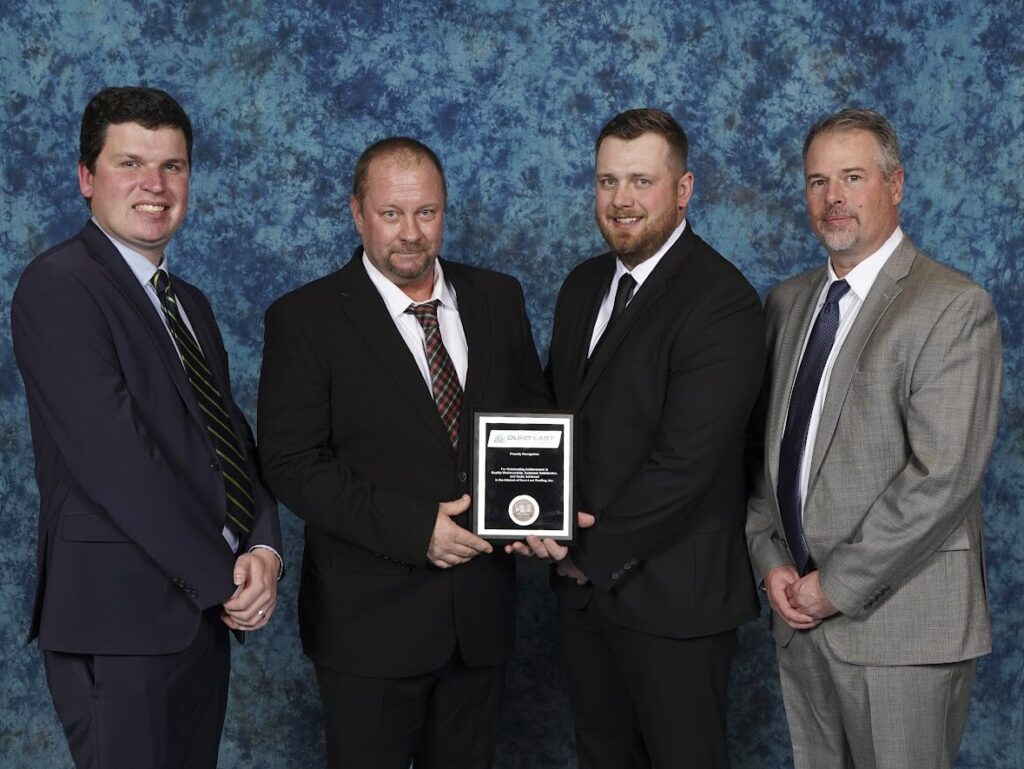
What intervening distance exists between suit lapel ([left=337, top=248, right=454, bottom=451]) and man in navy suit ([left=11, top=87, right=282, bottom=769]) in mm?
425

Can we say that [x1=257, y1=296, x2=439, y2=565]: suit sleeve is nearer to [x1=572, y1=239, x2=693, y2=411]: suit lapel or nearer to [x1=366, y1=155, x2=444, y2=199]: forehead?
[x1=366, y1=155, x2=444, y2=199]: forehead

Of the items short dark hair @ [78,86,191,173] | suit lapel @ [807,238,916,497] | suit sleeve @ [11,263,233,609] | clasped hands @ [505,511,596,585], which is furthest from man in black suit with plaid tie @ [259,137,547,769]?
suit lapel @ [807,238,916,497]

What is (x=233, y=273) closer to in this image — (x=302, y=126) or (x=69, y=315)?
(x=302, y=126)

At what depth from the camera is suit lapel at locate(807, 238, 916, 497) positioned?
2.60 m

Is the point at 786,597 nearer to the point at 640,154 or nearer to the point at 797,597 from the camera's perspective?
the point at 797,597

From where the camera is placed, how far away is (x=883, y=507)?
8.28 ft

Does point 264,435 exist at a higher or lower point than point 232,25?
lower

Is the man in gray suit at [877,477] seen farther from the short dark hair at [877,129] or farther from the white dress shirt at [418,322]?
the white dress shirt at [418,322]

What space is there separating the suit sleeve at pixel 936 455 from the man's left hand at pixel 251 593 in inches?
50.1

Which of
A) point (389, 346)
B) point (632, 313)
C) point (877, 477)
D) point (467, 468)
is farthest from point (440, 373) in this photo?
point (877, 477)

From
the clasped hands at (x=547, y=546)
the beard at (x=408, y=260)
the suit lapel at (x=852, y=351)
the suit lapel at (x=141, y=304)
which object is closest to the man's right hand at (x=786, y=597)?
the suit lapel at (x=852, y=351)

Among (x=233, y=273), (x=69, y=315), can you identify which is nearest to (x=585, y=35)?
(x=233, y=273)

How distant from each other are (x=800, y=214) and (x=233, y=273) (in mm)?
1907

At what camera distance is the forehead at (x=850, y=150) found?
107 inches
